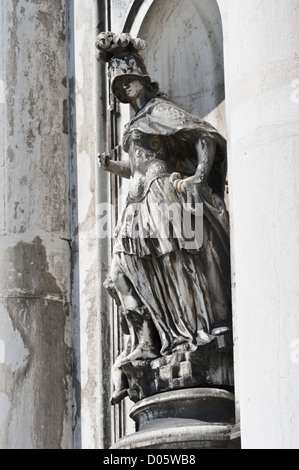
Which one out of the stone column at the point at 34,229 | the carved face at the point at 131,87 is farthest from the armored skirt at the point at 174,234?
the stone column at the point at 34,229

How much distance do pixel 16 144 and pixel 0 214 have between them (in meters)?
0.44

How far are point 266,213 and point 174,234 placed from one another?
1.15 m

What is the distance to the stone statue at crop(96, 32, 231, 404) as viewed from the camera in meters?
8.66

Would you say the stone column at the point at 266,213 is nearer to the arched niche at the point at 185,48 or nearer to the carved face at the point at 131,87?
the carved face at the point at 131,87

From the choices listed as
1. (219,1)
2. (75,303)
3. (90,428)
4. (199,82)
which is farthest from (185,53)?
(90,428)

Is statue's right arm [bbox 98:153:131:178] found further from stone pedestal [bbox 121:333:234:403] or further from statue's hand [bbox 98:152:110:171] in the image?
stone pedestal [bbox 121:333:234:403]

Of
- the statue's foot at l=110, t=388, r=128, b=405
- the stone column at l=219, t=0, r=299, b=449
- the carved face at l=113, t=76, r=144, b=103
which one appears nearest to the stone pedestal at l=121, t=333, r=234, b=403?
the statue's foot at l=110, t=388, r=128, b=405

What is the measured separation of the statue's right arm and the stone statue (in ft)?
0.04

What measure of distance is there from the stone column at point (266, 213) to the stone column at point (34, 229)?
2.11 metres

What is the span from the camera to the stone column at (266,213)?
7398mm

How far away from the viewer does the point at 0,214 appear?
33.3ft

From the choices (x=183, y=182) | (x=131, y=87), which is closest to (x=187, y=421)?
(x=183, y=182)

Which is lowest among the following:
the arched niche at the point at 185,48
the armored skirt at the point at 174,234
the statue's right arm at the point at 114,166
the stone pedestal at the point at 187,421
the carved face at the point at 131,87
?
the stone pedestal at the point at 187,421
